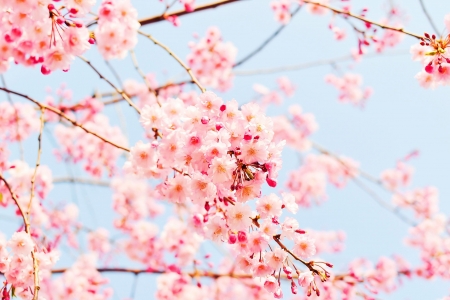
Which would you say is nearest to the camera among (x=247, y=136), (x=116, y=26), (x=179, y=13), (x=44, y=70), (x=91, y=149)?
(x=247, y=136)

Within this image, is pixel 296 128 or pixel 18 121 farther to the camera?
pixel 296 128

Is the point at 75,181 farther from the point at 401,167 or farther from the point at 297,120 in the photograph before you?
the point at 401,167

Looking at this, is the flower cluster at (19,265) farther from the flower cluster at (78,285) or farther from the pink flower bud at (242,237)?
the flower cluster at (78,285)

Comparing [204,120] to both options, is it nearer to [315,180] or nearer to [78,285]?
[78,285]

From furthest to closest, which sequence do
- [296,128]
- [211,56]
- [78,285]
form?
[296,128] < [211,56] < [78,285]

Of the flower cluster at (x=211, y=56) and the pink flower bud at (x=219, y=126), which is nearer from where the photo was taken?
the pink flower bud at (x=219, y=126)

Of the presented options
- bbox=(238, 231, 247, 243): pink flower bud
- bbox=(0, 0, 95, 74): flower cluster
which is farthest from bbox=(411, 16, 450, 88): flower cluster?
bbox=(0, 0, 95, 74): flower cluster

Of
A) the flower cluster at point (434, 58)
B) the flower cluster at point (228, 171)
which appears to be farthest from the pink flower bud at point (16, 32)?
the flower cluster at point (434, 58)

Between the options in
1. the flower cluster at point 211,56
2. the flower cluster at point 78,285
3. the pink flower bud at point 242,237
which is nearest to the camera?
the pink flower bud at point 242,237

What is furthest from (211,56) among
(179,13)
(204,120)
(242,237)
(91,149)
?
(242,237)
